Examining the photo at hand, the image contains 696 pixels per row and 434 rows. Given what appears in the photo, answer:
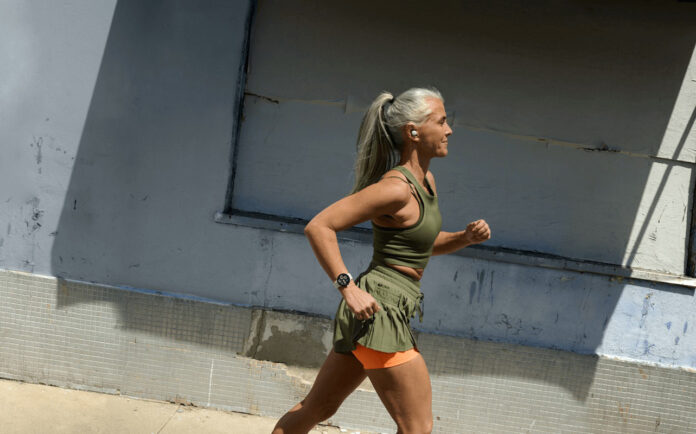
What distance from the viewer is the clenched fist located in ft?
9.48

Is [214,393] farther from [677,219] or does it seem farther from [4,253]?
[677,219]

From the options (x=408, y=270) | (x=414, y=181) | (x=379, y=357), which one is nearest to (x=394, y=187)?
(x=414, y=181)

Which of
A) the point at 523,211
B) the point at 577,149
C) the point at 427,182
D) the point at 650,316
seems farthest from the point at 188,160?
the point at 650,316

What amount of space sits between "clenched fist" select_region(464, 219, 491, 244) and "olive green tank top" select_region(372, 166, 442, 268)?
20 centimetres

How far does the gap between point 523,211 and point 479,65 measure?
3.15 feet

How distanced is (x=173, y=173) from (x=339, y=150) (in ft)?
3.45

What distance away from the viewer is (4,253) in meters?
4.19

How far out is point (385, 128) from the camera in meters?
2.78

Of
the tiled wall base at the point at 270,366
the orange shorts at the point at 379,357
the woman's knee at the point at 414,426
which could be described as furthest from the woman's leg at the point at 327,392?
the tiled wall base at the point at 270,366

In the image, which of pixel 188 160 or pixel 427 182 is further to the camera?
pixel 188 160

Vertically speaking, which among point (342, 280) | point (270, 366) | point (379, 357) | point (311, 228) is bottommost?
point (270, 366)

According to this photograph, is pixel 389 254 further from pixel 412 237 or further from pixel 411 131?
pixel 411 131

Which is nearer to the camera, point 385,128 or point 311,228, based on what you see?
point 311,228

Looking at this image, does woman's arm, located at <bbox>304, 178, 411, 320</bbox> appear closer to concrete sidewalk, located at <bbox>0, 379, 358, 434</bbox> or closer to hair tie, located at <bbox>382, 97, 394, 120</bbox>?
hair tie, located at <bbox>382, 97, 394, 120</bbox>
